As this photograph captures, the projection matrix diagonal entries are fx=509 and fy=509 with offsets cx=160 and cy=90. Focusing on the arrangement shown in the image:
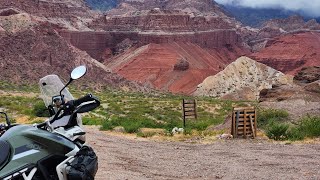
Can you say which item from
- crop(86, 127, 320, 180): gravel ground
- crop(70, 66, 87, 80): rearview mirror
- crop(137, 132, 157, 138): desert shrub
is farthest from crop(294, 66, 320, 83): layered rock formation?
crop(70, 66, 87, 80): rearview mirror

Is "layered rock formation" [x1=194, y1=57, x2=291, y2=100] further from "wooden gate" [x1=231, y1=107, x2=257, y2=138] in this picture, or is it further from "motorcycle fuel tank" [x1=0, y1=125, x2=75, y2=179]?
"motorcycle fuel tank" [x1=0, y1=125, x2=75, y2=179]

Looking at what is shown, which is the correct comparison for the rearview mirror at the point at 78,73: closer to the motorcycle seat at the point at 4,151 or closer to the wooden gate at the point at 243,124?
the motorcycle seat at the point at 4,151

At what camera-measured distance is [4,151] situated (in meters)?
Answer: 4.34

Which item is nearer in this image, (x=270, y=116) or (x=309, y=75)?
(x=270, y=116)

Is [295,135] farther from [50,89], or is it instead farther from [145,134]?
[50,89]

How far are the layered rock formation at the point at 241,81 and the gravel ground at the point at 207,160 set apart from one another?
5921 centimetres

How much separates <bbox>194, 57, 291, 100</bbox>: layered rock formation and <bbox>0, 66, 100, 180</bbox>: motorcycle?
2714 inches

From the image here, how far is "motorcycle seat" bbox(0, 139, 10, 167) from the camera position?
4.31 meters

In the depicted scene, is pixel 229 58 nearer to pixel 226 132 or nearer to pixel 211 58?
pixel 211 58

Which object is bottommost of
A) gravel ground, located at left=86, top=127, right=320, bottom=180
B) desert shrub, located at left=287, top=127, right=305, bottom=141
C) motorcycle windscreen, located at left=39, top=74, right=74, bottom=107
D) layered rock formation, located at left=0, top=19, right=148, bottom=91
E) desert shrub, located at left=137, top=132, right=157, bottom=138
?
layered rock formation, located at left=0, top=19, right=148, bottom=91

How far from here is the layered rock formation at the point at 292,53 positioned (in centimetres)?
12206

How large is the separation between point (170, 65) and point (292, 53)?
36707 mm

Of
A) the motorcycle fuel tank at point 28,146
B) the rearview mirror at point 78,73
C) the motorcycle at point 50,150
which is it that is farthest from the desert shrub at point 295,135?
the motorcycle fuel tank at point 28,146

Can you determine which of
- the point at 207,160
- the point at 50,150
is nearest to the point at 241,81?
the point at 207,160
